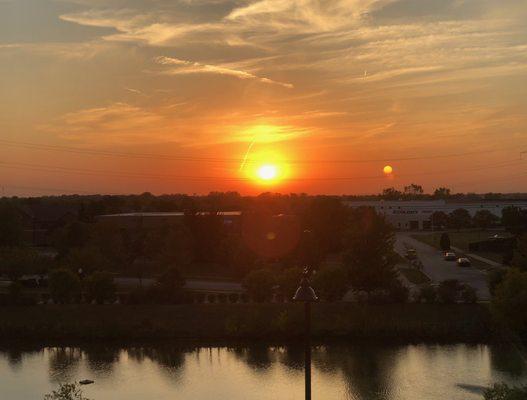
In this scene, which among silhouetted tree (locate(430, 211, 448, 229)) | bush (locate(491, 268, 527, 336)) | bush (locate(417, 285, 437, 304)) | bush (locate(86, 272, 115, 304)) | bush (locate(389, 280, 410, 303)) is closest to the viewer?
bush (locate(491, 268, 527, 336))

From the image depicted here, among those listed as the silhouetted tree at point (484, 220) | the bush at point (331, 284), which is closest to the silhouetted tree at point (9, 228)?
the bush at point (331, 284)

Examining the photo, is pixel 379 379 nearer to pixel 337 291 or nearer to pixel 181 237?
pixel 337 291

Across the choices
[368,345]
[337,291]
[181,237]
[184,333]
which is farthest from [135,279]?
[368,345]

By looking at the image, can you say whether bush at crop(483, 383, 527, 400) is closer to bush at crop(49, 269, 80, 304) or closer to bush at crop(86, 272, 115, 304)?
bush at crop(86, 272, 115, 304)

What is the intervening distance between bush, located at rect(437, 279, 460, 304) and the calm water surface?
120 inches

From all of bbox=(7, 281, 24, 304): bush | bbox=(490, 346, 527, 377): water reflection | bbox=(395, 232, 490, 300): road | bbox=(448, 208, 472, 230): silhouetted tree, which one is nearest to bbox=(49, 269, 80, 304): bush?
bbox=(7, 281, 24, 304): bush

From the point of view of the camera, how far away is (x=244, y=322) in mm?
25562

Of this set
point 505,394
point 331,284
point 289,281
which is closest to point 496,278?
point 331,284

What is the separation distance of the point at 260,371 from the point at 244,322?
4.07 metres

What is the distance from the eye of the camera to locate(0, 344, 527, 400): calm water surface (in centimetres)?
1941

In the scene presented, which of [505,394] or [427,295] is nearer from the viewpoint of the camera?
[505,394]

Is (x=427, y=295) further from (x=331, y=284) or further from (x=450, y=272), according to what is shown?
(x=450, y=272)

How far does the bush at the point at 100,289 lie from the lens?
28.0 m

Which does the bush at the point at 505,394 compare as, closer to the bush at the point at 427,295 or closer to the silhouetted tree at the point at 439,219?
the bush at the point at 427,295
